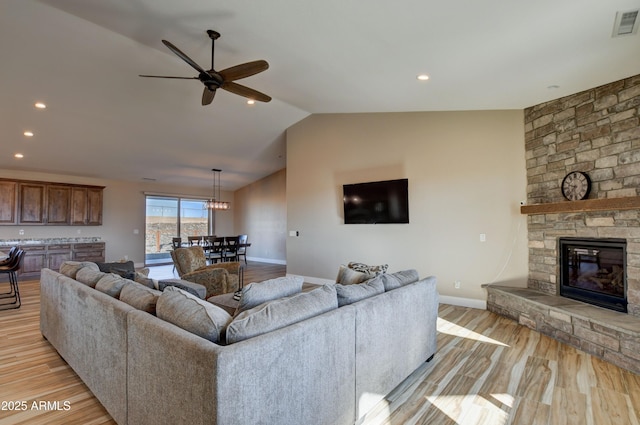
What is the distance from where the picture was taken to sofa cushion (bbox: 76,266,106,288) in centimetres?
261

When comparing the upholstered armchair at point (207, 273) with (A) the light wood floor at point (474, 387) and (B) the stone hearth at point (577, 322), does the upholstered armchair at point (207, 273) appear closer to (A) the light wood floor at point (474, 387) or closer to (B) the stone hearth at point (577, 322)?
(A) the light wood floor at point (474, 387)

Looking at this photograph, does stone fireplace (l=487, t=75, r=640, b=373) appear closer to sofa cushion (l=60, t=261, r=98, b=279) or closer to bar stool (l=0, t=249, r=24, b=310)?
sofa cushion (l=60, t=261, r=98, b=279)

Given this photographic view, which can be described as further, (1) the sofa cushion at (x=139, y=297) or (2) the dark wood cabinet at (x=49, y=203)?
(2) the dark wood cabinet at (x=49, y=203)

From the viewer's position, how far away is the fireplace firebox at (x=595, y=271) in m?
3.37

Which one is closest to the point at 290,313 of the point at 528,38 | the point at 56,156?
the point at 528,38

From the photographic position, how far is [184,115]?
18.3ft

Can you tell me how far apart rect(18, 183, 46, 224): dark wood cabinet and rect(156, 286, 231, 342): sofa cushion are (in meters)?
7.75

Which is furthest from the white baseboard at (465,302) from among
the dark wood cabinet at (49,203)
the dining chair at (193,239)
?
the dark wood cabinet at (49,203)

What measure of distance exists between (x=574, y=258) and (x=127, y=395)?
480cm

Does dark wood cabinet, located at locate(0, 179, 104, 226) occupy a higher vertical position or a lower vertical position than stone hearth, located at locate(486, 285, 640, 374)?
higher

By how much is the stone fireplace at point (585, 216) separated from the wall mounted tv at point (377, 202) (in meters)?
1.74

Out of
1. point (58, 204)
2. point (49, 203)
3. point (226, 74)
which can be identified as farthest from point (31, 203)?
point (226, 74)

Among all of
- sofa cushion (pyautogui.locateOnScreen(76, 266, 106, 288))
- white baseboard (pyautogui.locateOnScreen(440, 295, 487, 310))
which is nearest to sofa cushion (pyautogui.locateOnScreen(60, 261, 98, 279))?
sofa cushion (pyautogui.locateOnScreen(76, 266, 106, 288))

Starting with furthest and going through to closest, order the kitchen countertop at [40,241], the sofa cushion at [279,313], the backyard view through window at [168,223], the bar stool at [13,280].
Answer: the backyard view through window at [168,223] → the kitchen countertop at [40,241] → the bar stool at [13,280] → the sofa cushion at [279,313]
